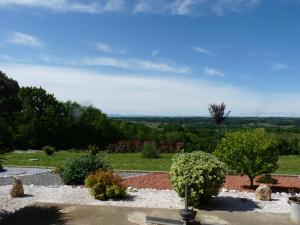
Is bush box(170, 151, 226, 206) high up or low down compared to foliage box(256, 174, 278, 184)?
up

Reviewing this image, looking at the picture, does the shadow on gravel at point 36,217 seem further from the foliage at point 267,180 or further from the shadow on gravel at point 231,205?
the foliage at point 267,180

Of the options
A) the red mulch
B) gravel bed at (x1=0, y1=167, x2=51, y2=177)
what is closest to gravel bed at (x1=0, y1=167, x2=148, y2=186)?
gravel bed at (x1=0, y1=167, x2=51, y2=177)

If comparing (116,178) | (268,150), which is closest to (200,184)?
(116,178)

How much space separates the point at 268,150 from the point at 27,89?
114 ft

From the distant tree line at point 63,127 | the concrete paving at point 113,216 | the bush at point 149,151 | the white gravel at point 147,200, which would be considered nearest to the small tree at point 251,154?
the white gravel at point 147,200

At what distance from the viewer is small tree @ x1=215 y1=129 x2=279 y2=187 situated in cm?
1703

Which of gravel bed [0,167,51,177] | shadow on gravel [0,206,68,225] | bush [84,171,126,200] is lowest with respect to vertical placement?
shadow on gravel [0,206,68,225]

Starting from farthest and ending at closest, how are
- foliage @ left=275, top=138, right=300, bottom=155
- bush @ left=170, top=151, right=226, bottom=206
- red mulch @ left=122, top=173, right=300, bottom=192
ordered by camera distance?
foliage @ left=275, top=138, right=300, bottom=155, red mulch @ left=122, top=173, right=300, bottom=192, bush @ left=170, top=151, right=226, bottom=206

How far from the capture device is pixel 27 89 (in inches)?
1850

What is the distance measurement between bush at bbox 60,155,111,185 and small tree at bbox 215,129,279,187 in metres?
4.96

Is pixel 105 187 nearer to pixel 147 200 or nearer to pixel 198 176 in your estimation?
pixel 147 200

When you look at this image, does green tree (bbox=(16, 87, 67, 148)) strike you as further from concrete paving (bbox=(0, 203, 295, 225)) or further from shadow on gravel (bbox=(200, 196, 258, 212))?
shadow on gravel (bbox=(200, 196, 258, 212))

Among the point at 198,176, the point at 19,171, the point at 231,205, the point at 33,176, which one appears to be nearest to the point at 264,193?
the point at 231,205

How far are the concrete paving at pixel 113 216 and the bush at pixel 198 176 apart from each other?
67 cm
